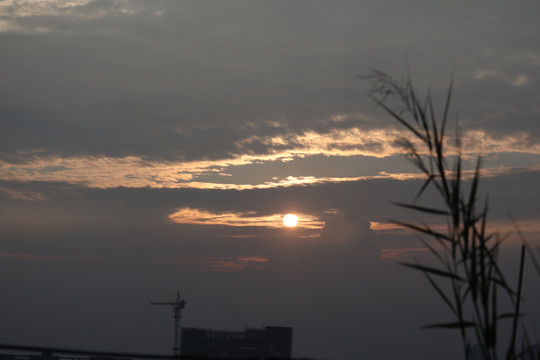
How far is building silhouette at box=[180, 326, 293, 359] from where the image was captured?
132 metres

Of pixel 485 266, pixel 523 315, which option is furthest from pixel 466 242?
pixel 523 315

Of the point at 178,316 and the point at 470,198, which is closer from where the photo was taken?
the point at 470,198

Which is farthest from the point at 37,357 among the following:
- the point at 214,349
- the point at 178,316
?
the point at 214,349

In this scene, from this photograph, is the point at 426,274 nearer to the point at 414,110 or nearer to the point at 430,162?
the point at 430,162

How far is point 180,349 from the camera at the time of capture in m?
139

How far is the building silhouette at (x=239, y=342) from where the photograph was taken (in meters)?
132

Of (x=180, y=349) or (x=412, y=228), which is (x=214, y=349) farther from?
(x=412, y=228)

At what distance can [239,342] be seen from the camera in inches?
5408

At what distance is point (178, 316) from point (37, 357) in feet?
110

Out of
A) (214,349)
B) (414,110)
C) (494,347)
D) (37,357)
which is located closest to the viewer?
(494,347)

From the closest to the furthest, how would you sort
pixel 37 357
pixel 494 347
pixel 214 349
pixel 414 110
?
pixel 494 347 → pixel 414 110 → pixel 214 349 → pixel 37 357

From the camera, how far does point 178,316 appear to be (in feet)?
497

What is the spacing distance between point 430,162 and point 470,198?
41 cm

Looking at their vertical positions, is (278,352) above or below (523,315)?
below
